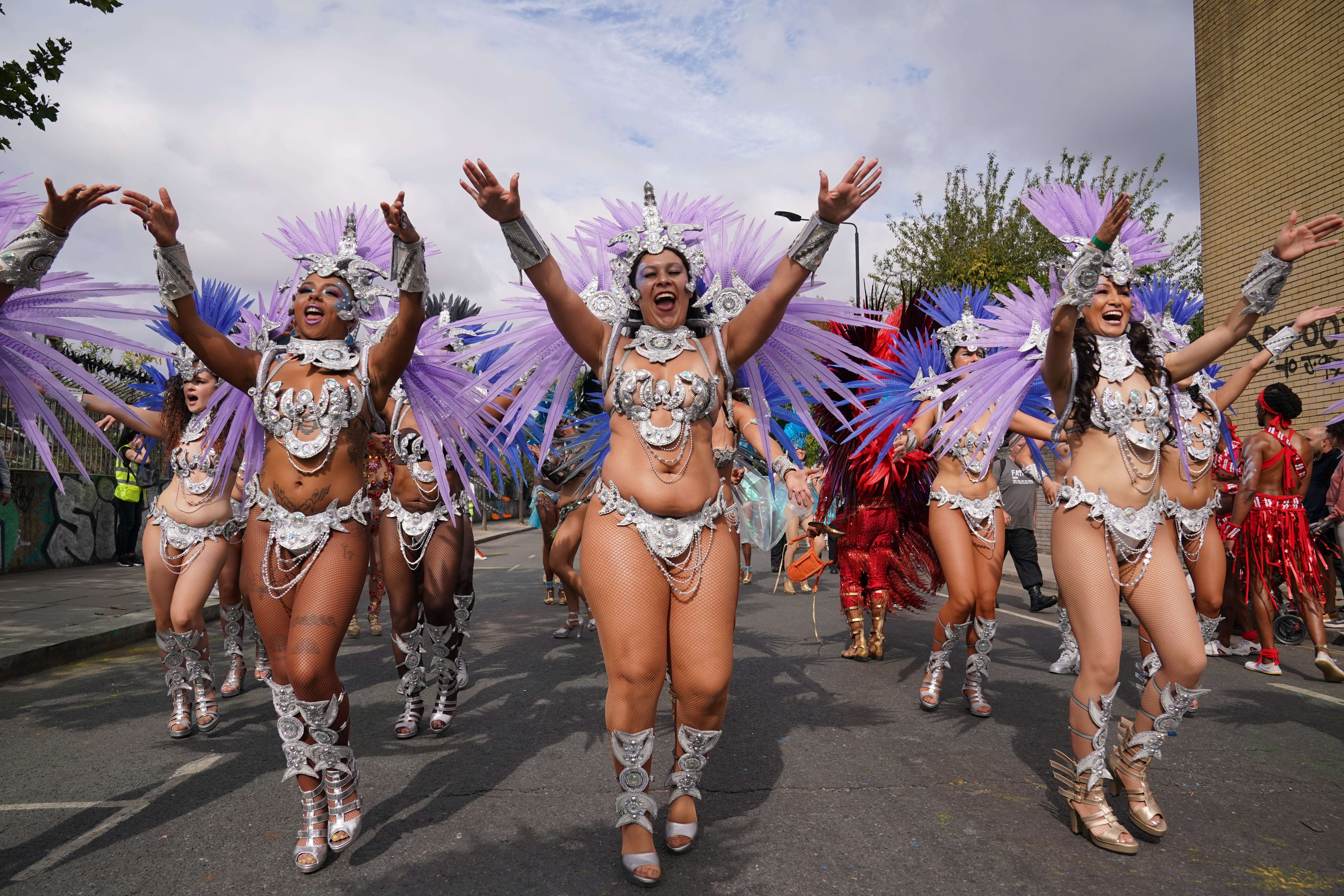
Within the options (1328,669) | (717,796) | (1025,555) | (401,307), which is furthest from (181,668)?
(1025,555)

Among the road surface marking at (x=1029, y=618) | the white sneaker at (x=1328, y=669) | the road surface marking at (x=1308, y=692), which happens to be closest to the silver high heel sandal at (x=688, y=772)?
the road surface marking at (x=1308, y=692)

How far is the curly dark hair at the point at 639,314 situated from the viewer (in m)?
3.52

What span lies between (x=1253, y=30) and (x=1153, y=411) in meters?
14.6

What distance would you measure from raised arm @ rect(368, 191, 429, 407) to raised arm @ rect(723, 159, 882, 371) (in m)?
1.34

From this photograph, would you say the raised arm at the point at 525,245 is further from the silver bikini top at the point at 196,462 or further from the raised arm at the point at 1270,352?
the raised arm at the point at 1270,352

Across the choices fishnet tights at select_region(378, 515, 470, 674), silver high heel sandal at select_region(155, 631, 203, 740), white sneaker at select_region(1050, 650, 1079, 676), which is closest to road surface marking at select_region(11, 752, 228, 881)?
silver high heel sandal at select_region(155, 631, 203, 740)

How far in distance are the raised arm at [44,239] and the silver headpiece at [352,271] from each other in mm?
864

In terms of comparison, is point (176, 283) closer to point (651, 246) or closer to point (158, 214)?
point (158, 214)

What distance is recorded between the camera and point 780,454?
4086 millimetres

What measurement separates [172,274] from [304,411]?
71 centimetres

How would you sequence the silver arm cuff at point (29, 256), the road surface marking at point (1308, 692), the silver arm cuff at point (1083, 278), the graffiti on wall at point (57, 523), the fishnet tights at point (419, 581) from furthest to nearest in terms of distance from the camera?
1. the graffiti on wall at point (57, 523)
2. the road surface marking at point (1308, 692)
3. the fishnet tights at point (419, 581)
4. the silver arm cuff at point (1083, 278)
5. the silver arm cuff at point (29, 256)

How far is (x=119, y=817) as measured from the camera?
12.0 feet

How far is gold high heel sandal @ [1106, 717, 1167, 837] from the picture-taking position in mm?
Answer: 3346

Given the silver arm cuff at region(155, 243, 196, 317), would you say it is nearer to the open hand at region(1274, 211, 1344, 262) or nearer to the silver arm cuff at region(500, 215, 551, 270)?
the silver arm cuff at region(500, 215, 551, 270)
